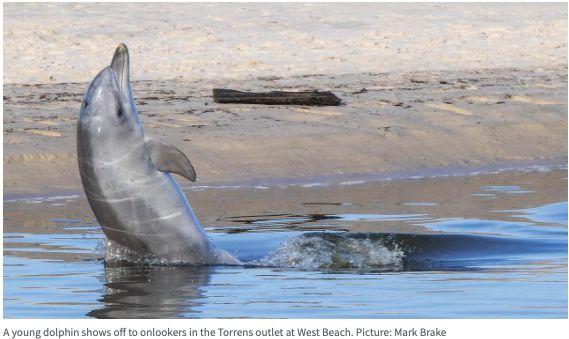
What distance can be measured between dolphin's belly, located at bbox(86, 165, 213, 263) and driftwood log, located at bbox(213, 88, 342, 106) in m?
8.97

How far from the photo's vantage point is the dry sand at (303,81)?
16594 mm

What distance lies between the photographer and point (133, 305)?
849 centimetres

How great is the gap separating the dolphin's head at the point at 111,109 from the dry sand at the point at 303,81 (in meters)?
5.15

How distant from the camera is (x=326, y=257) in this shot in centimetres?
1048

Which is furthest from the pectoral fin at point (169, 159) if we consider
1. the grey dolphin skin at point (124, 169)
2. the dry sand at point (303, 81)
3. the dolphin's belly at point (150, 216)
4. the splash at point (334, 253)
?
the dry sand at point (303, 81)

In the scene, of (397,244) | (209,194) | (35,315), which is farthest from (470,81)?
(35,315)

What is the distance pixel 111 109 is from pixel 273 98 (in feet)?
Result: 31.8

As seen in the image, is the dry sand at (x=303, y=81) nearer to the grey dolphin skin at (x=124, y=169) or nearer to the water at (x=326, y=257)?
the water at (x=326, y=257)

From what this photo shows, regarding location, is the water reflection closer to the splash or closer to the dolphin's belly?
the dolphin's belly

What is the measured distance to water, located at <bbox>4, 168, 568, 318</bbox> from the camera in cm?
840

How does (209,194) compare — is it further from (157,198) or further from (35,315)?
(35,315)

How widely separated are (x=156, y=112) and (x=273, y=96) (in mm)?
1783
